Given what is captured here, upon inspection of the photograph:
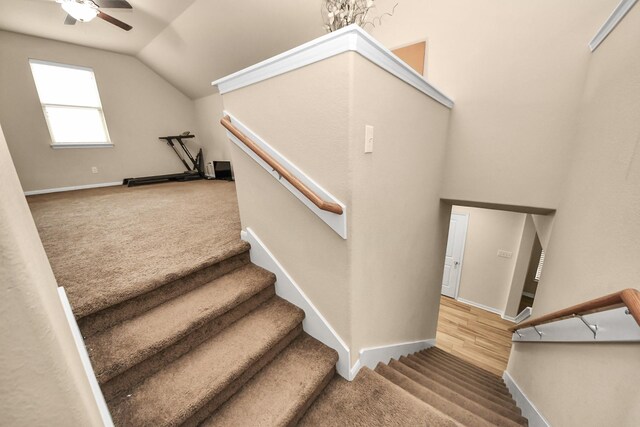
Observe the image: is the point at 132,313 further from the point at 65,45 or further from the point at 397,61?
the point at 65,45

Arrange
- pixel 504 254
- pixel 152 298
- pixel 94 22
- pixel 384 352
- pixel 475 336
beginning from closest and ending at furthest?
pixel 152 298 → pixel 384 352 → pixel 94 22 → pixel 475 336 → pixel 504 254

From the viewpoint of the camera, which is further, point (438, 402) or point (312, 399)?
point (438, 402)

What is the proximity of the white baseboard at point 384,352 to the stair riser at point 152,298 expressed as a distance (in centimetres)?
115

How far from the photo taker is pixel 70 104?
15.1ft

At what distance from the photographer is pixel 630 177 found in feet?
3.62

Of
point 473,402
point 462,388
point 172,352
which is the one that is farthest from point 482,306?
point 172,352

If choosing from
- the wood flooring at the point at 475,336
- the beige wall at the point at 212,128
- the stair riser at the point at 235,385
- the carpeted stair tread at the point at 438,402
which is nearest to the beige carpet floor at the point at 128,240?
the stair riser at the point at 235,385

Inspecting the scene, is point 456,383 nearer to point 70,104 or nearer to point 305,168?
point 305,168

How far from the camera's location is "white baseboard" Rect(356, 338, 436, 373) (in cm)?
166

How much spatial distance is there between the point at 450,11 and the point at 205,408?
353 centimetres

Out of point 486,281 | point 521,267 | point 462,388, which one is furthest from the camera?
point 486,281

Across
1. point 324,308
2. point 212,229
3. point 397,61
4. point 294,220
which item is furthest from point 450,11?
point 212,229

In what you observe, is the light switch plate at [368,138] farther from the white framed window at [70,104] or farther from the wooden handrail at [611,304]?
the white framed window at [70,104]

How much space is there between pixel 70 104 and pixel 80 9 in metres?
2.84
